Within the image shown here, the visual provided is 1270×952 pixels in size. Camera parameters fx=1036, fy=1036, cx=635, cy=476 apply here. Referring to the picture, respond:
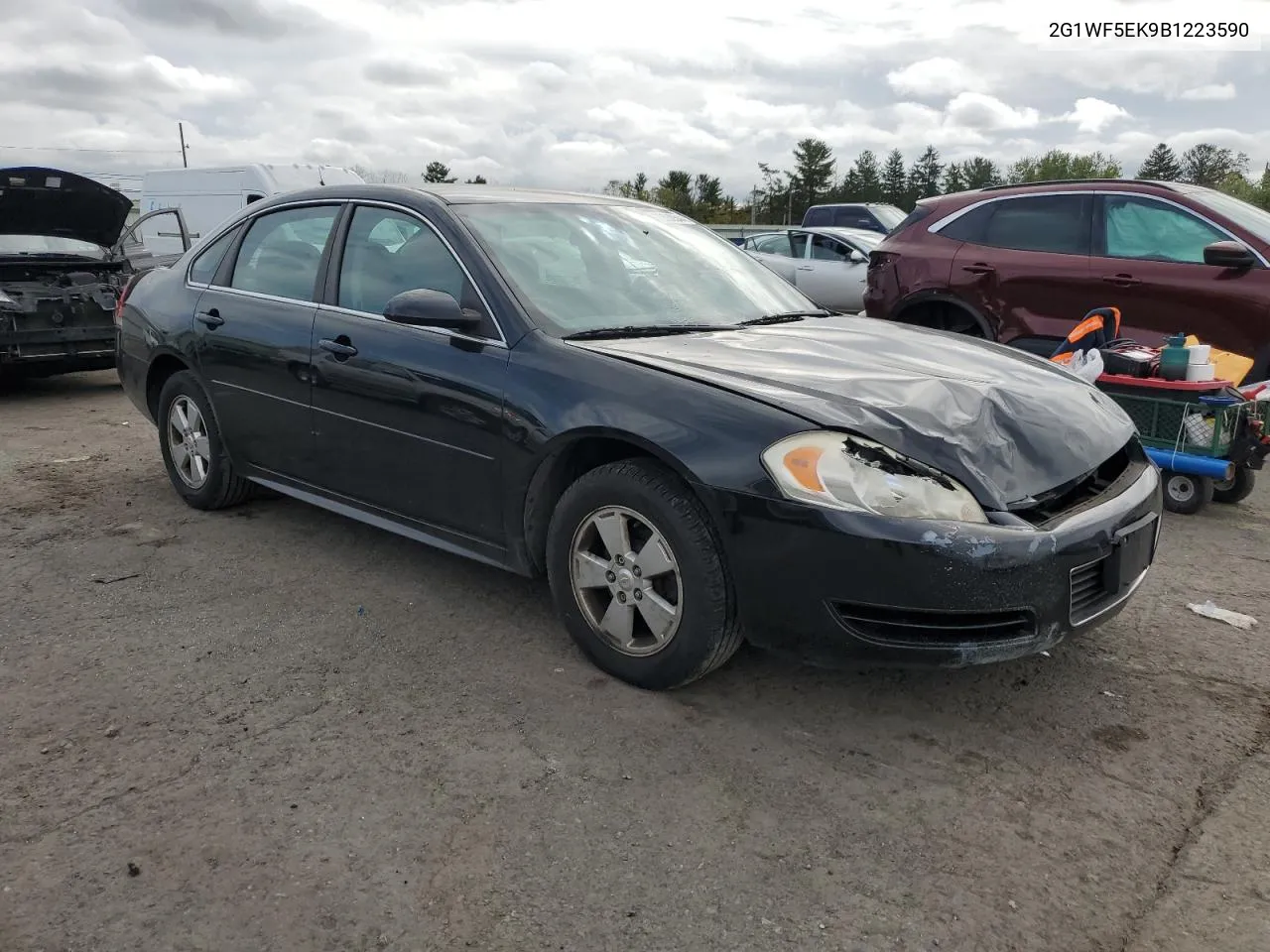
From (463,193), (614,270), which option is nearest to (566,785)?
(614,270)

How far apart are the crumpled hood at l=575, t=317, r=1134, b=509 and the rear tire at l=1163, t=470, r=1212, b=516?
2.05 metres

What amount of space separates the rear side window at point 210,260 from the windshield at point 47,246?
15.4 feet

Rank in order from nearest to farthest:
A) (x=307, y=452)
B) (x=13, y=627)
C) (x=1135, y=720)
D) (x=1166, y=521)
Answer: (x=1135, y=720) → (x=13, y=627) → (x=307, y=452) → (x=1166, y=521)

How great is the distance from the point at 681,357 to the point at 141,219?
325 inches

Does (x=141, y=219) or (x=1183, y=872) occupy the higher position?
(x=141, y=219)

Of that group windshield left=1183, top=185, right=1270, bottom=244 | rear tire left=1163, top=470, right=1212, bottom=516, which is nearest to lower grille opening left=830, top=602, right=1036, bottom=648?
rear tire left=1163, top=470, right=1212, bottom=516

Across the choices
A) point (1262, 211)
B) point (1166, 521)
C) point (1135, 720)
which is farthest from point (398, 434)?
point (1262, 211)

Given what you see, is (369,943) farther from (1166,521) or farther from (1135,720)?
(1166,521)

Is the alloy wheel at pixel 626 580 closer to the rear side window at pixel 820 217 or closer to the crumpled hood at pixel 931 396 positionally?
the crumpled hood at pixel 931 396

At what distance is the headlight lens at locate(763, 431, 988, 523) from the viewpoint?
9.02ft

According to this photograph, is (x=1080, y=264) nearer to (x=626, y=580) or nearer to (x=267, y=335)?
(x=626, y=580)

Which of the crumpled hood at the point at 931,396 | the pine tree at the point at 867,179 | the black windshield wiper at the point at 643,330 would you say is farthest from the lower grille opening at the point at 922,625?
the pine tree at the point at 867,179

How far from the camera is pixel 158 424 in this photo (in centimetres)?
537

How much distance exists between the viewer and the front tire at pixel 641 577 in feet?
9.73
